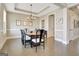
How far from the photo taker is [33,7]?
2625 mm

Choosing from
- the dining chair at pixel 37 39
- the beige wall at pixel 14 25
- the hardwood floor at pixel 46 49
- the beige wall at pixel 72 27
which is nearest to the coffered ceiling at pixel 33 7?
the beige wall at pixel 14 25

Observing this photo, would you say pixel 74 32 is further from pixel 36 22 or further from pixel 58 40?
pixel 36 22

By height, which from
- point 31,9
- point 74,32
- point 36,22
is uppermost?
point 31,9

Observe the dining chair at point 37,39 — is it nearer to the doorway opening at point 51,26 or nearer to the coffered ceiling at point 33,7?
the doorway opening at point 51,26

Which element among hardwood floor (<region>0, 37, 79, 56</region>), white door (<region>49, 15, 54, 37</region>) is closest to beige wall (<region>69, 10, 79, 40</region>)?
hardwood floor (<region>0, 37, 79, 56</region>)

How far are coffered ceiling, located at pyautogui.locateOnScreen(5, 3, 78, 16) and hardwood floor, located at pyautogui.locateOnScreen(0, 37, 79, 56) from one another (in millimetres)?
624

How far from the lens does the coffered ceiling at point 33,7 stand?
2.57 m

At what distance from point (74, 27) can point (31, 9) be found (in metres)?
0.97

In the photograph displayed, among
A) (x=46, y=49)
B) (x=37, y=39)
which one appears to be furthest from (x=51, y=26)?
(x=46, y=49)

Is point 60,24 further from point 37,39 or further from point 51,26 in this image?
point 37,39

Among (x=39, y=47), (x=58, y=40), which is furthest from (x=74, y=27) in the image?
(x=39, y=47)

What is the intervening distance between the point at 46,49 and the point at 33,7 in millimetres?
890

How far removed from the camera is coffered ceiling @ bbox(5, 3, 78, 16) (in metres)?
2.57

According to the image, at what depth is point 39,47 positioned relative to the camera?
2.74 meters
